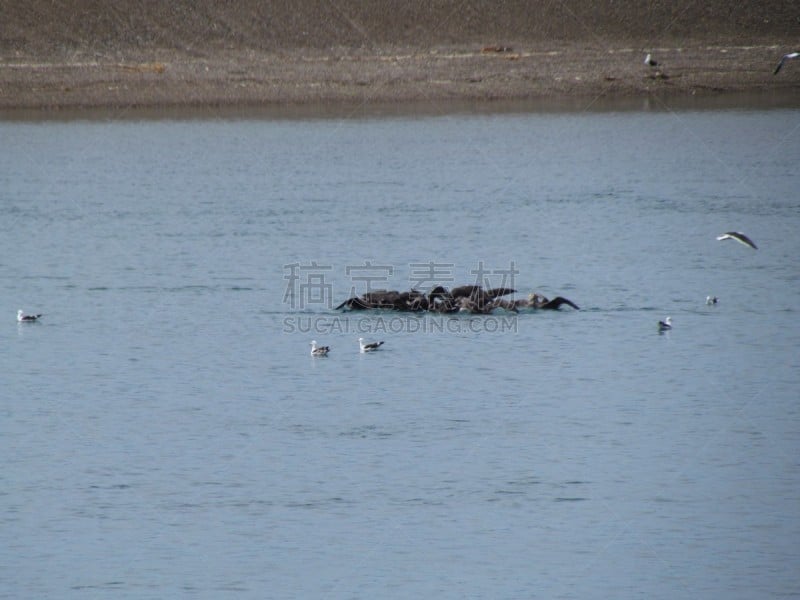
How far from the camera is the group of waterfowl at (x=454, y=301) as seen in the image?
72.4 ft

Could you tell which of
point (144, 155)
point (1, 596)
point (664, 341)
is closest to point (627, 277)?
point (664, 341)

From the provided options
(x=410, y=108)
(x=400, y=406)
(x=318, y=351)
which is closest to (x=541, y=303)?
(x=318, y=351)

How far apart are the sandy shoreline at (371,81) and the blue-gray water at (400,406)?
28.1 metres

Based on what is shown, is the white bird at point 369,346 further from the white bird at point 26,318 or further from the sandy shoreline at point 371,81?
the sandy shoreline at point 371,81

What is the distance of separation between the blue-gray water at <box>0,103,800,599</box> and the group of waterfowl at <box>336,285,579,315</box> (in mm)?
286

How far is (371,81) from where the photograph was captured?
66.1 meters

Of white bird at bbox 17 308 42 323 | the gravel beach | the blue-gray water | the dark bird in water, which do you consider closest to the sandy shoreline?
the gravel beach

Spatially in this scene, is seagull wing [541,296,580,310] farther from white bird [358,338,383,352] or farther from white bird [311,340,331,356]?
white bird [311,340,331,356]

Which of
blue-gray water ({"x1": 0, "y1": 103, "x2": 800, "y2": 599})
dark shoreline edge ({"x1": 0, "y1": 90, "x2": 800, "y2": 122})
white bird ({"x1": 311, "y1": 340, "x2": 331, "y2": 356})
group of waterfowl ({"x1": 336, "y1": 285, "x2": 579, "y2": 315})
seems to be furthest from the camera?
dark shoreline edge ({"x1": 0, "y1": 90, "x2": 800, "y2": 122})

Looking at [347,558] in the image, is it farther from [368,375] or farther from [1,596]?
[368,375]

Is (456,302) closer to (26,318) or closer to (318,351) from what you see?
(318,351)

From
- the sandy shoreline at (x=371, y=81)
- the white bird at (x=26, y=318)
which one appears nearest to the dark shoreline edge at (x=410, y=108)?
the sandy shoreline at (x=371, y=81)

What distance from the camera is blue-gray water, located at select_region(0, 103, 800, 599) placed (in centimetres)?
1261

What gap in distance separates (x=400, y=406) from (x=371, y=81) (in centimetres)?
5040
